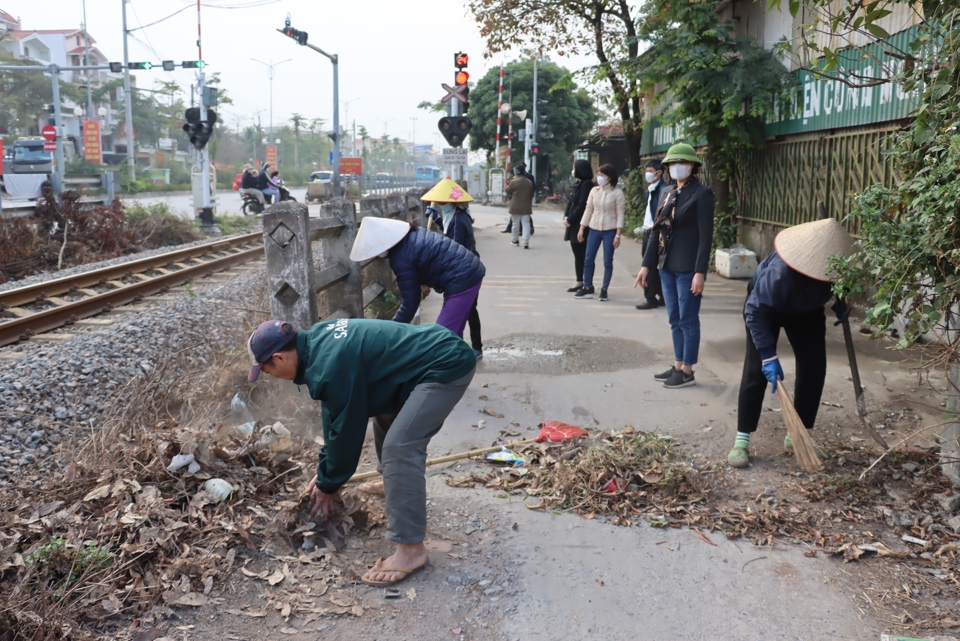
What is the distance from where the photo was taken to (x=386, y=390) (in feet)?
11.9

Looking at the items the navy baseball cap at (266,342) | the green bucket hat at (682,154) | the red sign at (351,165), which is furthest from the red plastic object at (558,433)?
the red sign at (351,165)

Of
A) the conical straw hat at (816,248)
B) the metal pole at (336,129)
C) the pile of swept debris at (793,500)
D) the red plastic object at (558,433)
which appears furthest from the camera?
the metal pole at (336,129)

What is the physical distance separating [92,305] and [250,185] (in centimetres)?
1796

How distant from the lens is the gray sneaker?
21.8 ft

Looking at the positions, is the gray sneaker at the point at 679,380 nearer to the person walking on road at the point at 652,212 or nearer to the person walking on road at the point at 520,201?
the person walking on road at the point at 652,212

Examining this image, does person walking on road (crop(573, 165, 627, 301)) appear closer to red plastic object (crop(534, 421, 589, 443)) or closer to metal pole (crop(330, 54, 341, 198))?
red plastic object (crop(534, 421, 589, 443))

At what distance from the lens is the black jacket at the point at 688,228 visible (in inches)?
253

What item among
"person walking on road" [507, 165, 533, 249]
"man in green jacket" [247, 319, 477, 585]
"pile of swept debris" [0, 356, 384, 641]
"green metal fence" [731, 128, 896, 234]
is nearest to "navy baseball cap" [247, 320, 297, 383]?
"man in green jacket" [247, 319, 477, 585]

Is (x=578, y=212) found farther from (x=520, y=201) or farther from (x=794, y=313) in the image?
(x=794, y=313)

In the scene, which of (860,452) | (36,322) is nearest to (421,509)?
(860,452)

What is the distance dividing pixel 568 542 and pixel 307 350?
162 cm

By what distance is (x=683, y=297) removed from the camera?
21.6ft

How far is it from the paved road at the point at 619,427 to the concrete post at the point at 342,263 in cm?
123

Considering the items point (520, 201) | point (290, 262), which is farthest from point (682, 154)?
point (520, 201)
